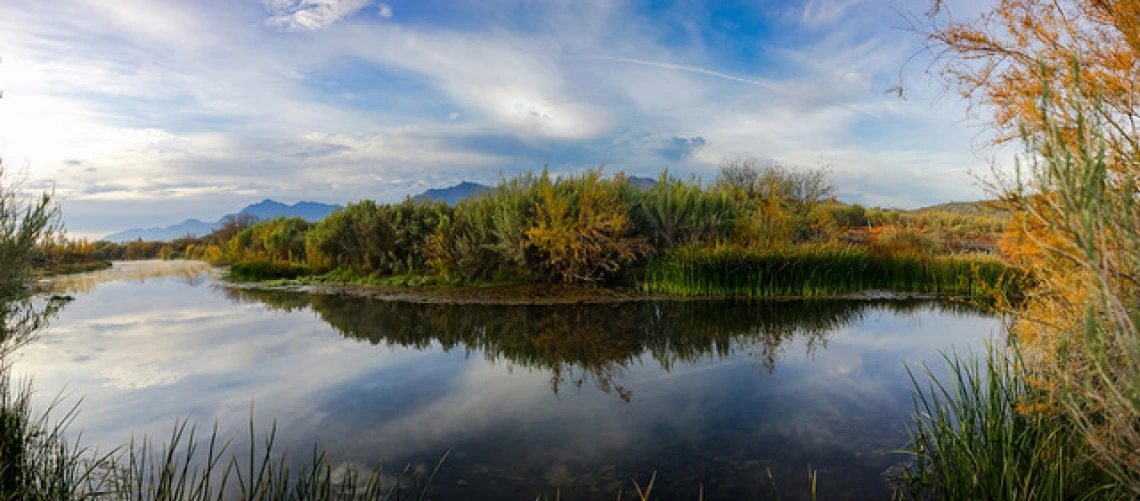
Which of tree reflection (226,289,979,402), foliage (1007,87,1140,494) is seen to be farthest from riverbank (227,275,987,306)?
foliage (1007,87,1140,494)

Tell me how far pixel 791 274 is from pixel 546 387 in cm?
767

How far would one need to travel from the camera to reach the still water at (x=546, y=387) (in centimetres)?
373

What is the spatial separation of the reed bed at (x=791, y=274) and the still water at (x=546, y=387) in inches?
48.3

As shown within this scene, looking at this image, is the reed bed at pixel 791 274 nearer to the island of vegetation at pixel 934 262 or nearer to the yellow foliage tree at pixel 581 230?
the island of vegetation at pixel 934 262

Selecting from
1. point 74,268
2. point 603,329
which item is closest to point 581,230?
point 603,329

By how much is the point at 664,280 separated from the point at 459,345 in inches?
216

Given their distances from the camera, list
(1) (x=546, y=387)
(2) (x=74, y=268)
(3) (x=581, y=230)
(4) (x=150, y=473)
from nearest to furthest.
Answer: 1. (4) (x=150, y=473)
2. (1) (x=546, y=387)
3. (3) (x=581, y=230)
4. (2) (x=74, y=268)

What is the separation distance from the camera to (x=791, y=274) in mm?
11547

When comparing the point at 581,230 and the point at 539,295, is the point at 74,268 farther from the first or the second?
the point at 581,230

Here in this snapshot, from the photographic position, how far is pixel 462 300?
38.0 ft

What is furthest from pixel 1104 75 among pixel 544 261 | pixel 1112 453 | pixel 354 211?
pixel 354 211

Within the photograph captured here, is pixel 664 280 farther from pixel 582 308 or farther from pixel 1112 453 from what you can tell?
pixel 1112 453

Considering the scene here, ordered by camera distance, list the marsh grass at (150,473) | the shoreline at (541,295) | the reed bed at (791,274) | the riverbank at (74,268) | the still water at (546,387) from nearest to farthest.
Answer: the marsh grass at (150,473)
the still water at (546,387)
the shoreline at (541,295)
the reed bed at (791,274)
the riverbank at (74,268)

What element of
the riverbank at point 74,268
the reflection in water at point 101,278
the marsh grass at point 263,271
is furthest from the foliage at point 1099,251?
the riverbank at point 74,268
